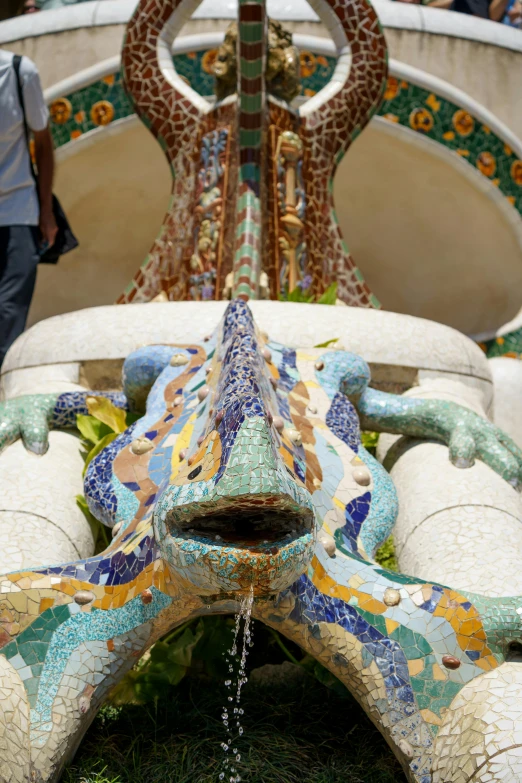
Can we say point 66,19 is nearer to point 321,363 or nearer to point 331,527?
point 321,363

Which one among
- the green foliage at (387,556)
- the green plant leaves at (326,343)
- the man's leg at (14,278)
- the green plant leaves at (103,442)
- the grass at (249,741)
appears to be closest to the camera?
the grass at (249,741)

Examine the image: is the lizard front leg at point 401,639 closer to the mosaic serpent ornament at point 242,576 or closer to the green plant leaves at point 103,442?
the mosaic serpent ornament at point 242,576

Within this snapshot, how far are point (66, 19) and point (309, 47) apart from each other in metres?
1.67

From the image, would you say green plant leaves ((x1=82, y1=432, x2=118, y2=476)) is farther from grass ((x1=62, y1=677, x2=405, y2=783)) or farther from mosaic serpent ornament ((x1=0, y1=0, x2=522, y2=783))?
grass ((x1=62, y1=677, x2=405, y2=783))

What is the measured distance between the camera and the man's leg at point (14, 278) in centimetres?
418

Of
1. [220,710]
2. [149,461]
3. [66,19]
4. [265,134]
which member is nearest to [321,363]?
[149,461]

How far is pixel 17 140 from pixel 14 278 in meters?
0.62

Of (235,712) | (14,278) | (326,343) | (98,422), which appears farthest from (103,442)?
(14,278)

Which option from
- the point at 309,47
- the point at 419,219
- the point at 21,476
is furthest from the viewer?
the point at 419,219

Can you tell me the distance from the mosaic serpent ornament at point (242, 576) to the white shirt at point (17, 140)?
5.53 ft

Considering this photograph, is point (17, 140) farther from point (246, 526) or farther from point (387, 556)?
point (246, 526)

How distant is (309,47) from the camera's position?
22.6 ft

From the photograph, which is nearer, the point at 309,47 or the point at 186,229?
the point at 186,229

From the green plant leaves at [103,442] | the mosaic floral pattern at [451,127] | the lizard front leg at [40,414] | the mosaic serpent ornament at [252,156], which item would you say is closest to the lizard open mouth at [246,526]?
the green plant leaves at [103,442]
